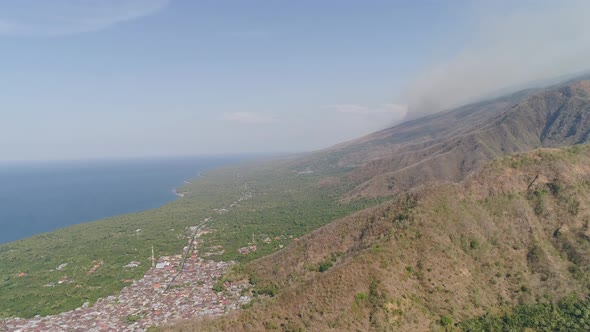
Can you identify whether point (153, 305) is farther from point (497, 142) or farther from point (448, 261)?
point (497, 142)

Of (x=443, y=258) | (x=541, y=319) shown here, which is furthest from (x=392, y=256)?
(x=541, y=319)

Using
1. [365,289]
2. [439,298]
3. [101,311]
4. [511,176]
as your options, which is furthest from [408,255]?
[101,311]

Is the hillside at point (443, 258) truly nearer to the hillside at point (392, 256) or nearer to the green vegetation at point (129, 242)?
the hillside at point (392, 256)

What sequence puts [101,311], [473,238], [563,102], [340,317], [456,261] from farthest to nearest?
[563,102]
[101,311]
[473,238]
[456,261]
[340,317]

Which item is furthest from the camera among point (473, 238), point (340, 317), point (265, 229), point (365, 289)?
point (265, 229)

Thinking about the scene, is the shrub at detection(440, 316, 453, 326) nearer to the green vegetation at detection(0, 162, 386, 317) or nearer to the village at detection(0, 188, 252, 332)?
the green vegetation at detection(0, 162, 386, 317)

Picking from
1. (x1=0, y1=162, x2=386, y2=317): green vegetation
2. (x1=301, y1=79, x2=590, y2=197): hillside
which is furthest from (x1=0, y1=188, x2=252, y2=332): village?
(x1=301, y1=79, x2=590, y2=197): hillside

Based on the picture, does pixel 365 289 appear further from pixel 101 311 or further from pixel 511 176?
pixel 101 311
